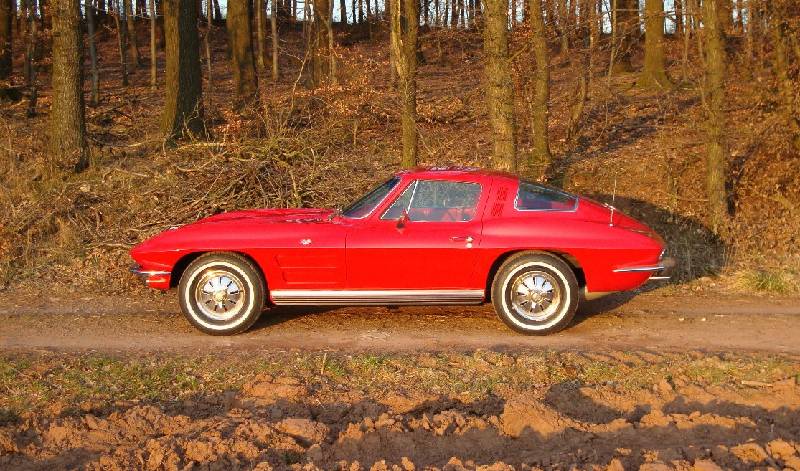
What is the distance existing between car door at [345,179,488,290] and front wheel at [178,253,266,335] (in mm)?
914

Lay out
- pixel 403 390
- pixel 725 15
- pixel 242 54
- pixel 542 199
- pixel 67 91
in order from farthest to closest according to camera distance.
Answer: pixel 242 54 < pixel 67 91 < pixel 725 15 < pixel 542 199 < pixel 403 390

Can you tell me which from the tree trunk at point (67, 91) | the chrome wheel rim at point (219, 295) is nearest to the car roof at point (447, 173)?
the chrome wheel rim at point (219, 295)

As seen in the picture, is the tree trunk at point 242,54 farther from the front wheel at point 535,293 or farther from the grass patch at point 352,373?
the grass patch at point 352,373

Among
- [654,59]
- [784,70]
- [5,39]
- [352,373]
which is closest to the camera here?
[352,373]

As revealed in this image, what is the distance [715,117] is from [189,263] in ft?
26.2

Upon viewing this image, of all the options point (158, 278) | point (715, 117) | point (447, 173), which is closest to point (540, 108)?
point (715, 117)

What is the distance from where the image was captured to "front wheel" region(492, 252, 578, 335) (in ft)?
26.6

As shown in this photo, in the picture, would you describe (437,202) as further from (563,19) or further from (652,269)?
(563,19)

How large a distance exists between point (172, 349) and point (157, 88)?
21.0m

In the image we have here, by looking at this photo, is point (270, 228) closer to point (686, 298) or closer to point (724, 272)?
point (686, 298)

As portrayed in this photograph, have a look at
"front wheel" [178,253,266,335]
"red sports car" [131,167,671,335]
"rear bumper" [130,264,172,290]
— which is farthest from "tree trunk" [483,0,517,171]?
"rear bumper" [130,264,172,290]

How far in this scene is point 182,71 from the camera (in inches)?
704

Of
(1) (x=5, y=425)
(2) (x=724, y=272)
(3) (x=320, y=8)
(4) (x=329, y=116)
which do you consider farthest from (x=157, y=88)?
(1) (x=5, y=425)

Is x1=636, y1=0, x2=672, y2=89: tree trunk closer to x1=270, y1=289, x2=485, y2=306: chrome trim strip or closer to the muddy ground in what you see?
the muddy ground
